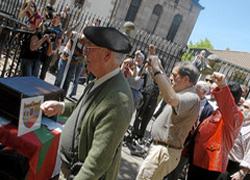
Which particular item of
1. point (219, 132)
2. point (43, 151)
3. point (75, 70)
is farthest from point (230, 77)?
point (43, 151)

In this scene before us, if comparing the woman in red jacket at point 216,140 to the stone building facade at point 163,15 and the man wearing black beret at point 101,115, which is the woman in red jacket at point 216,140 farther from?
the stone building facade at point 163,15

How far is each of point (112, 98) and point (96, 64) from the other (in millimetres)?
301

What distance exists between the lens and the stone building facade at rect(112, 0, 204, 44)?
40219 mm

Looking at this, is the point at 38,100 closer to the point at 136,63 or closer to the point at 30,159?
the point at 30,159

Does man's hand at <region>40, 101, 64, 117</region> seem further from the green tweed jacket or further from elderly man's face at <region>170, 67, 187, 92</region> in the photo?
elderly man's face at <region>170, 67, 187, 92</region>

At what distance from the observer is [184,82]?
3541 millimetres

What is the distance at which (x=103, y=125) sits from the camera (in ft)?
7.09

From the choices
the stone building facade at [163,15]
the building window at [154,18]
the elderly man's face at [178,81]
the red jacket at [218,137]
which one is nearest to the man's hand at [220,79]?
the red jacket at [218,137]

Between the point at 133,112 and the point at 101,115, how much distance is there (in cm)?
34

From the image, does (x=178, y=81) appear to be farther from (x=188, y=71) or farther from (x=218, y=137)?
(x=218, y=137)

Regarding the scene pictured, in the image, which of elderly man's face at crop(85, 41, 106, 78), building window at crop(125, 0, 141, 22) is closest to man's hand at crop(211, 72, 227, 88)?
elderly man's face at crop(85, 41, 106, 78)

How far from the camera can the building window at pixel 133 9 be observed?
40.2m

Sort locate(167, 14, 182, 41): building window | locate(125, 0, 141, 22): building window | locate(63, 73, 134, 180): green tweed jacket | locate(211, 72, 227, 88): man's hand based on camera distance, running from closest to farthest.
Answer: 1. locate(63, 73, 134, 180): green tweed jacket
2. locate(211, 72, 227, 88): man's hand
3. locate(125, 0, 141, 22): building window
4. locate(167, 14, 182, 41): building window

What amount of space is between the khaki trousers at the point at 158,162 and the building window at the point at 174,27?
42.7 metres
